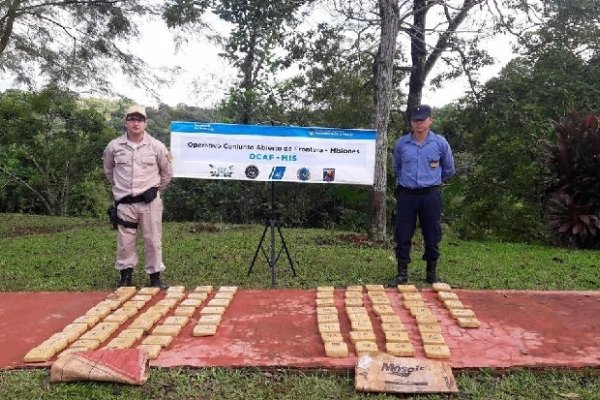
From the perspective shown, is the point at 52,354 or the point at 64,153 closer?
the point at 52,354

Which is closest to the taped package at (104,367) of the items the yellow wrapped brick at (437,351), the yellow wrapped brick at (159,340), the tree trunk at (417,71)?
the yellow wrapped brick at (159,340)

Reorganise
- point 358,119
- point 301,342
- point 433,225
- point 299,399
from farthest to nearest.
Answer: point 358,119 < point 433,225 < point 301,342 < point 299,399

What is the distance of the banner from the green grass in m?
1.05

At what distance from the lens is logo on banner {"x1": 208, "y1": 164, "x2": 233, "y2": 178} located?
5.14 m

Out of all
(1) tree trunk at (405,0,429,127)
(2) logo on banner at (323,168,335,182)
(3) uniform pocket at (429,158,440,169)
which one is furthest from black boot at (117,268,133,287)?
(1) tree trunk at (405,0,429,127)

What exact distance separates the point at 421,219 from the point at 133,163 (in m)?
2.62

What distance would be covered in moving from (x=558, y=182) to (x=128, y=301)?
6.53 m

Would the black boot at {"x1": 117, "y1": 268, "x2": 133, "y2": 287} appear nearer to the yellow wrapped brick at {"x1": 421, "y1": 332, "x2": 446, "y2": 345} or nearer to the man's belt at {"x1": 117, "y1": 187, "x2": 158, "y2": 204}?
the man's belt at {"x1": 117, "y1": 187, "x2": 158, "y2": 204}

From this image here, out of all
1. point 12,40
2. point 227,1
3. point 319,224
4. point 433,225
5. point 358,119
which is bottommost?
point 319,224

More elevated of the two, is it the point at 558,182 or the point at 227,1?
the point at 227,1

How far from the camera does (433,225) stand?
17.1 ft

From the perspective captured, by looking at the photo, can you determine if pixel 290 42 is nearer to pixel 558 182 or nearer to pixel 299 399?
pixel 558 182

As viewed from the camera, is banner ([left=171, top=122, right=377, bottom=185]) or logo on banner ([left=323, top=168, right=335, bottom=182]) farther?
logo on banner ([left=323, top=168, right=335, bottom=182])

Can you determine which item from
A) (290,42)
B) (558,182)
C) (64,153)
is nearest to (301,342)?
(558,182)
